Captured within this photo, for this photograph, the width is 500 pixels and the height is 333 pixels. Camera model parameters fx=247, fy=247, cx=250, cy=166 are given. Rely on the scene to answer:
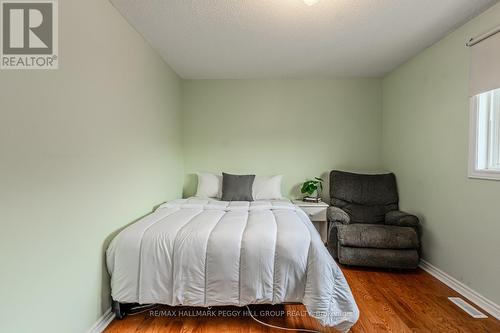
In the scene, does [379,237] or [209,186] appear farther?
[209,186]

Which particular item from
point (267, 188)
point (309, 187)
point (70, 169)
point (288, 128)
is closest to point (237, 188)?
Result: point (267, 188)

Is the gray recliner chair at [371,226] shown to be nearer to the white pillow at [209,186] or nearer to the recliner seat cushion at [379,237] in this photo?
the recliner seat cushion at [379,237]

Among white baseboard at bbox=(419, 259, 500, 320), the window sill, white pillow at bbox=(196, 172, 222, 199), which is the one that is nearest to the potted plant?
white pillow at bbox=(196, 172, 222, 199)

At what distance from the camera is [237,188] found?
3.31 meters

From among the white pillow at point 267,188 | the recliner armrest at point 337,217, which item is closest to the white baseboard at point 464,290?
the recliner armrest at point 337,217

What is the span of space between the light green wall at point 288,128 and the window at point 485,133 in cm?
163

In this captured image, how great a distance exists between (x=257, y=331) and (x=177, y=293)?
62 cm

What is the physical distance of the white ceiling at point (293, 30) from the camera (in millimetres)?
1941

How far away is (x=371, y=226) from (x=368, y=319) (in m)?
1.15

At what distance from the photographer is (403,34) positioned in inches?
93.5

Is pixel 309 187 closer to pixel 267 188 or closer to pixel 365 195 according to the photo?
pixel 267 188

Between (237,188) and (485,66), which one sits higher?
(485,66)

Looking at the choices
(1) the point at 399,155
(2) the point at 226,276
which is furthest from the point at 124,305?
(1) the point at 399,155

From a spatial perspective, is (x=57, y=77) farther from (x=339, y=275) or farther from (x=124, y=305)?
(x=339, y=275)
